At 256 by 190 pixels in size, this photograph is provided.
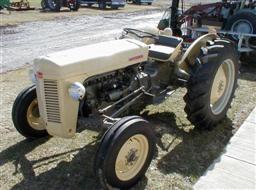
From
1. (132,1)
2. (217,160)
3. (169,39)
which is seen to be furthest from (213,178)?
(132,1)

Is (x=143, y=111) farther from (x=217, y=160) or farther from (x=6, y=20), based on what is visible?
(x=6, y=20)

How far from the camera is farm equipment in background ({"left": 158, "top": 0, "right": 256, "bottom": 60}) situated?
8.28 metres

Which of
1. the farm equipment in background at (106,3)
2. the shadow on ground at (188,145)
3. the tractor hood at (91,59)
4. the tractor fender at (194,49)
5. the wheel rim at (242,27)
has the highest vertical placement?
the tractor hood at (91,59)

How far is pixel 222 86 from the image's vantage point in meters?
5.05

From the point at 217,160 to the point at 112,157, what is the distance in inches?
59.6

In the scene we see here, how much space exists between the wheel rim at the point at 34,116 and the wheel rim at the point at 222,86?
228 centimetres

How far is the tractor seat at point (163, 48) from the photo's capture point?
15.3ft

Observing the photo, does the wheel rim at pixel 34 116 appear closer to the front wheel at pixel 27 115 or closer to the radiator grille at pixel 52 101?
the front wheel at pixel 27 115

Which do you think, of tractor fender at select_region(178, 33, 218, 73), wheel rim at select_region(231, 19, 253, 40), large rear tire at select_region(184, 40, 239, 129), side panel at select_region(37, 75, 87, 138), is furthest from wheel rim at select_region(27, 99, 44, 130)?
wheel rim at select_region(231, 19, 253, 40)

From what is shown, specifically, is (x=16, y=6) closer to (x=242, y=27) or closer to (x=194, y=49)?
(x=242, y=27)

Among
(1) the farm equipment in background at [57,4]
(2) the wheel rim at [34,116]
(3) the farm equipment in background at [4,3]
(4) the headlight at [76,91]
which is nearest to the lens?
(4) the headlight at [76,91]

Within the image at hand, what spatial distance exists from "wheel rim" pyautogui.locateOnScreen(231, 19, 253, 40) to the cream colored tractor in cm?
357

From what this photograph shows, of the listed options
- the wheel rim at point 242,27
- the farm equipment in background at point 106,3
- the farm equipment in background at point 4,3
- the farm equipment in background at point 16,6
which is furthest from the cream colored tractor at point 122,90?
the farm equipment in background at point 106,3

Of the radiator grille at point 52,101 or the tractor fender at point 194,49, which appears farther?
the tractor fender at point 194,49
